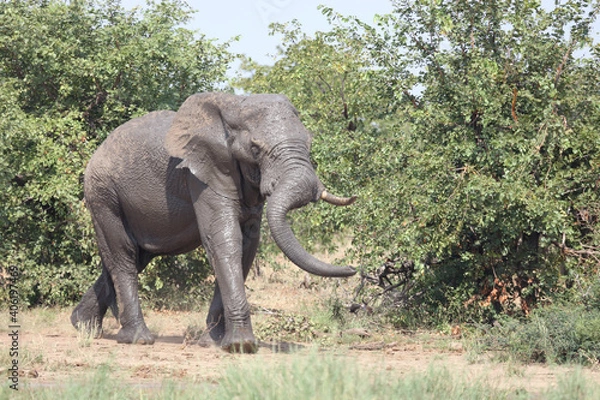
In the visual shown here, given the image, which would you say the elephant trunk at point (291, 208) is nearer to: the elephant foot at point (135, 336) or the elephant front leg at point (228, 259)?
the elephant front leg at point (228, 259)

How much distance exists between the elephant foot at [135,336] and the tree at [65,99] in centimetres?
360

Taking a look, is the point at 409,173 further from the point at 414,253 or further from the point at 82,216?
the point at 82,216

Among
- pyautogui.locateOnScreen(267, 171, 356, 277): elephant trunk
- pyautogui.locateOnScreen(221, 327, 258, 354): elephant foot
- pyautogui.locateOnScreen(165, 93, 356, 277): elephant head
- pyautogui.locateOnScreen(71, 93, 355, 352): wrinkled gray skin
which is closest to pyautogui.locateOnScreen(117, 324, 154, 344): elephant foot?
pyautogui.locateOnScreen(71, 93, 355, 352): wrinkled gray skin

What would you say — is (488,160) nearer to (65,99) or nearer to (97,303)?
(97,303)

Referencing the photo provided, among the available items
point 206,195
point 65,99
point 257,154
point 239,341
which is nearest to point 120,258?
point 206,195

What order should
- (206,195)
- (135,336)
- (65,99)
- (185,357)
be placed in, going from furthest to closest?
(65,99) < (135,336) < (206,195) < (185,357)

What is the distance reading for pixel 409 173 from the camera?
462 inches

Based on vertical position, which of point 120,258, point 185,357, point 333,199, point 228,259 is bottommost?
point 185,357

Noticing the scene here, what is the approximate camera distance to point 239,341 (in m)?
9.41

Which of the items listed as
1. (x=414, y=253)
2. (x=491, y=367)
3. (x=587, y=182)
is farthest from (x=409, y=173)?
(x=491, y=367)

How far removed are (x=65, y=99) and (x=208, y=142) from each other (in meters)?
6.01

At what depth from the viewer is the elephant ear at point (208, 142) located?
9.90 meters

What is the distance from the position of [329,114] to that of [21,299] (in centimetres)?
578

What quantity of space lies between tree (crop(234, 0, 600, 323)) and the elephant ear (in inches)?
101
